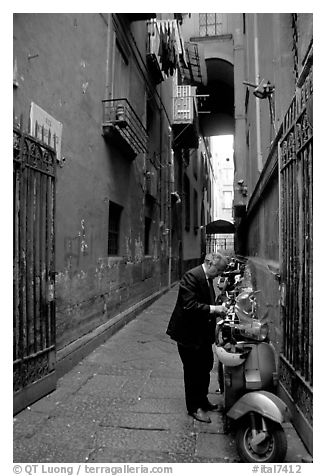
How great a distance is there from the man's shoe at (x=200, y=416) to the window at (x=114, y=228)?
182 inches

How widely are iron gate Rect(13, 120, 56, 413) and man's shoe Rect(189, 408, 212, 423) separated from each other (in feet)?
5.50

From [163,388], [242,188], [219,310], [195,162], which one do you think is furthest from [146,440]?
[195,162]

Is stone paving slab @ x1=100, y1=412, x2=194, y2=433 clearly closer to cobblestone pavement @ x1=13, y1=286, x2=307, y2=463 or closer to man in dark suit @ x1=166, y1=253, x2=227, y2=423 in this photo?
cobblestone pavement @ x1=13, y1=286, x2=307, y2=463

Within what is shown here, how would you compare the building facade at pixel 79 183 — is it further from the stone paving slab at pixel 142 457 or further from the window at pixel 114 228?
the stone paving slab at pixel 142 457

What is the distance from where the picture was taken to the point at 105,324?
23.2 feet

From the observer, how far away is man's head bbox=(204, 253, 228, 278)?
11.6 feet

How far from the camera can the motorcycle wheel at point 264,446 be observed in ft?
8.89

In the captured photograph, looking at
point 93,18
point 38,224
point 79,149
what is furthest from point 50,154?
point 93,18

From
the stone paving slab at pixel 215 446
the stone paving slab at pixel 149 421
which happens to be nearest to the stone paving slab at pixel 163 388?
the stone paving slab at pixel 149 421

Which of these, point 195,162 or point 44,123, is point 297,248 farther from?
point 195,162

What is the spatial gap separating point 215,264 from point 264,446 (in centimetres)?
148

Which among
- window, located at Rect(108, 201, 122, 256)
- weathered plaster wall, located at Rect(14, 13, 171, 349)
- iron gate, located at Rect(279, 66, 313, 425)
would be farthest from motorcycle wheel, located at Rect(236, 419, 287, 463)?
window, located at Rect(108, 201, 122, 256)

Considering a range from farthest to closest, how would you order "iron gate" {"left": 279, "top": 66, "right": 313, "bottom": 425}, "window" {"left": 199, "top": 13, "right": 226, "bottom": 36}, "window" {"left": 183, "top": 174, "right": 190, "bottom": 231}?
"window" {"left": 183, "top": 174, "right": 190, "bottom": 231} → "window" {"left": 199, "top": 13, "right": 226, "bottom": 36} → "iron gate" {"left": 279, "top": 66, "right": 313, "bottom": 425}

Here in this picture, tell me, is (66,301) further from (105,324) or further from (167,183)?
(167,183)
